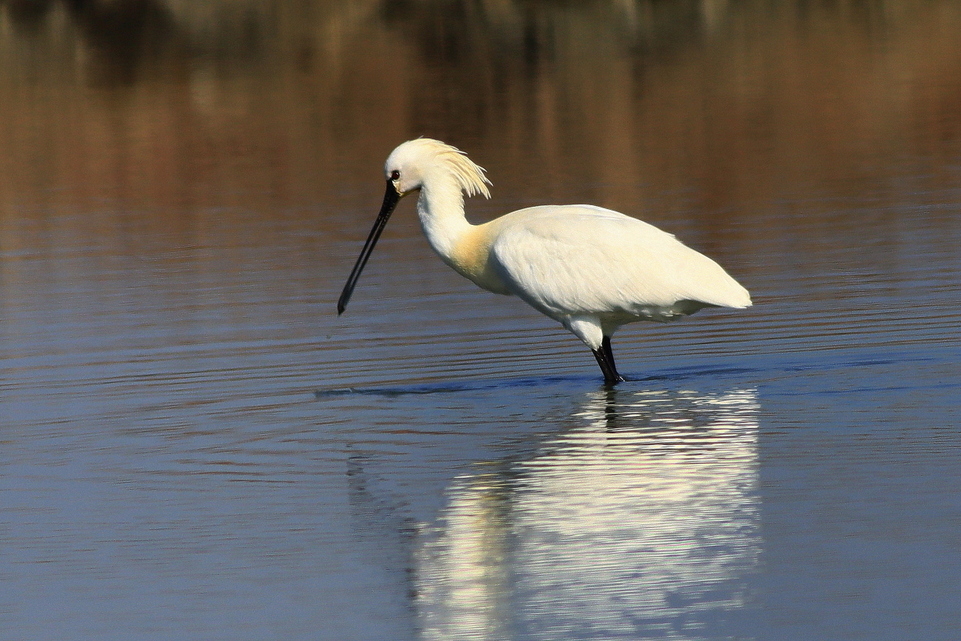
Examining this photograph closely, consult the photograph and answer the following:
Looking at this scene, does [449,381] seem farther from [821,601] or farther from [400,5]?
[400,5]

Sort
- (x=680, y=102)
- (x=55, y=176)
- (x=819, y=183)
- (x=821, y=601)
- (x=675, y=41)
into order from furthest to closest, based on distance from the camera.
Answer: (x=675, y=41) < (x=680, y=102) < (x=55, y=176) < (x=819, y=183) < (x=821, y=601)

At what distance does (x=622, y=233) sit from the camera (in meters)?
11.4

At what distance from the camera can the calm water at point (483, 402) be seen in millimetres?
6973

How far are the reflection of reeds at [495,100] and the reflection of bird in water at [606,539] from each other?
6765 millimetres

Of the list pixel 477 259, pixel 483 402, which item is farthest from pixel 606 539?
pixel 477 259

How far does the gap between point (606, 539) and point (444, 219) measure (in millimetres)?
4911

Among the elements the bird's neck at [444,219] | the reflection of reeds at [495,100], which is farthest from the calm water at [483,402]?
the bird's neck at [444,219]

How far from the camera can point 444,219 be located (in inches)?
475

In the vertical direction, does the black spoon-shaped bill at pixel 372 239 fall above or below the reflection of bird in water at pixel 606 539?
above

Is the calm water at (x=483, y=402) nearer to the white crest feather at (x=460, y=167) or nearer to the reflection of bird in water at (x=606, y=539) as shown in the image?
the reflection of bird in water at (x=606, y=539)

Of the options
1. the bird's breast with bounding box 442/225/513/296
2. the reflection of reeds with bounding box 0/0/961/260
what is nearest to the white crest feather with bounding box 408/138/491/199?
the bird's breast with bounding box 442/225/513/296

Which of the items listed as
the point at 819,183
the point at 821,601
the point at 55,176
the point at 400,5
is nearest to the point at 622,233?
the point at 821,601

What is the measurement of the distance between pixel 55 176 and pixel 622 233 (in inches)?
662

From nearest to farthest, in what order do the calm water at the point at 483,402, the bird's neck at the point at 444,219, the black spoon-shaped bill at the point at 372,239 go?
the calm water at the point at 483,402 → the bird's neck at the point at 444,219 → the black spoon-shaped bill at the point at 372,239
